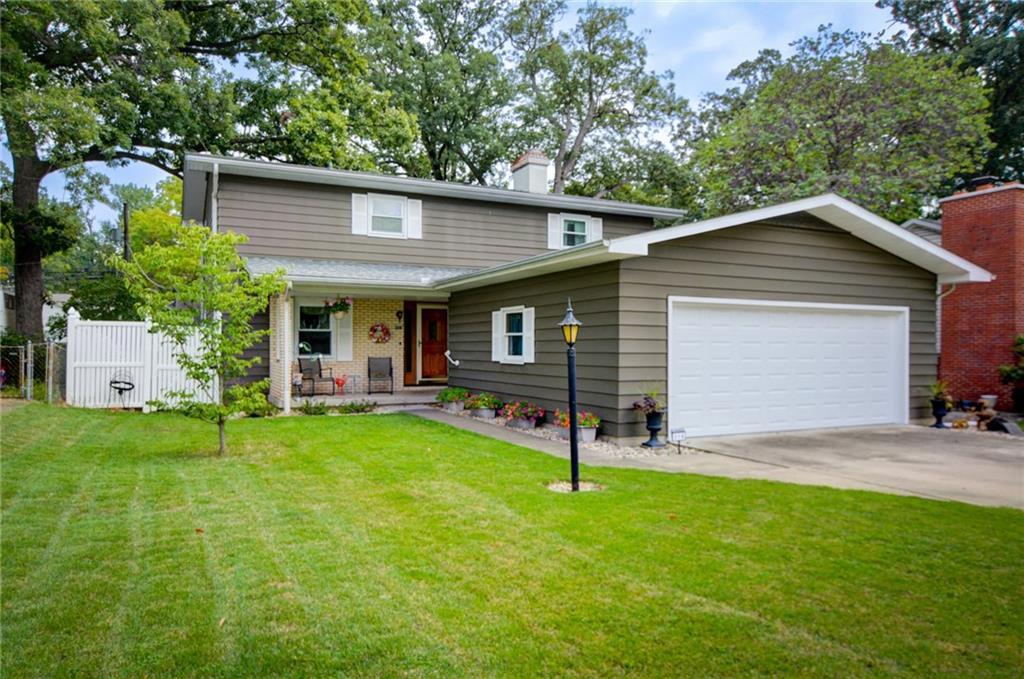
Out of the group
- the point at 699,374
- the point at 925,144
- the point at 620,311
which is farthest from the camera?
the point at 925,144

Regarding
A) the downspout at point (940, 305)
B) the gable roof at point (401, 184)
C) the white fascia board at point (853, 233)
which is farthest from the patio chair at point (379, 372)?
the downspout at point (940, 305)

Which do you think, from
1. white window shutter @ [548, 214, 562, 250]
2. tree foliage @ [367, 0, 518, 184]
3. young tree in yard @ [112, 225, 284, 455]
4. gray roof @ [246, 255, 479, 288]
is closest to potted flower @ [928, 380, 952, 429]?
gray roof @ [246, 255, 479, 288]

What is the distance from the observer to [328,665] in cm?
271

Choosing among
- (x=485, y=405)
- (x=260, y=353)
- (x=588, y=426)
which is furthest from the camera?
(x=260, y=353)

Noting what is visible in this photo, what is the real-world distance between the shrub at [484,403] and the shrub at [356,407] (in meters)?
1.98

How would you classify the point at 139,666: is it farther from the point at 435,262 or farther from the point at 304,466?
the point at 435,262

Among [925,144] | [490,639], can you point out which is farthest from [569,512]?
[925,144]

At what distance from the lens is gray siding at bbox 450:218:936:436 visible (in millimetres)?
8617

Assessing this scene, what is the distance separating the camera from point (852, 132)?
19406 millimetres

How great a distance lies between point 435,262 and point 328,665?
13.0 m

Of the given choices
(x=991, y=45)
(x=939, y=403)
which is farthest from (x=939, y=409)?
(x=991, y=45)

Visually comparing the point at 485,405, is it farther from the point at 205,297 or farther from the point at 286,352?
the point at 205,297

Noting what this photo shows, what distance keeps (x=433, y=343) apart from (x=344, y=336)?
234 cm

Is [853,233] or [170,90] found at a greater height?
[170,90]
